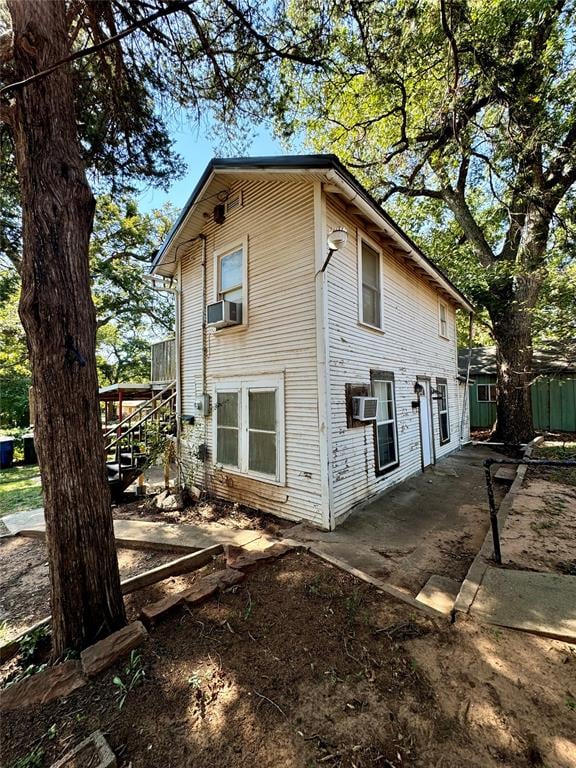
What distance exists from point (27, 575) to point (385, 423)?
5865 millimetres

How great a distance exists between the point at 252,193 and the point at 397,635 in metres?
6.61

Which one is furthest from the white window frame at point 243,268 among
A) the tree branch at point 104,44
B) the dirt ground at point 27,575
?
the dirt ground at point 27,575

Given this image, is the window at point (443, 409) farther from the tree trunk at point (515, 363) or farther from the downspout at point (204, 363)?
the downspout at point (204, 363)

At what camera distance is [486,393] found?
15.5 metres

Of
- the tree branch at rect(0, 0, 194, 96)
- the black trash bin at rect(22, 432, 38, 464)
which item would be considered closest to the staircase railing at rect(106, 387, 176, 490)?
the tree branch at rect(0, 0, 194, 96)

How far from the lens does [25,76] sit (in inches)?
96.2

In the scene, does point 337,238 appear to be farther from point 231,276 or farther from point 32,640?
point 32,640

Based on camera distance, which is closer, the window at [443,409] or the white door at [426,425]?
the white door at [426,425]

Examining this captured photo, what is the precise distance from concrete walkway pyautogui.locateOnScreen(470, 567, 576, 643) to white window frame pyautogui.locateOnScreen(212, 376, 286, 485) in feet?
9.76

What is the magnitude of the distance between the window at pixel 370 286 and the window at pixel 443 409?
4.21 m

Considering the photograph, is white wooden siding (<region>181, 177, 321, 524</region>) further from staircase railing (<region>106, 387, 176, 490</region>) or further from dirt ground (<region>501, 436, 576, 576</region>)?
dirt ground (<region>501, 436, 576, 576</region>)

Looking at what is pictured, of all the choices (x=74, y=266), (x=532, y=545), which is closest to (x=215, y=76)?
(x=74, y=266)

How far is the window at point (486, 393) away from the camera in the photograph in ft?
50.1

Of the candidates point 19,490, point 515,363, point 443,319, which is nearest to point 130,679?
point 19,490
